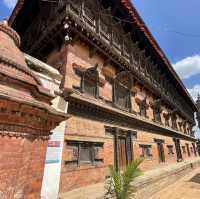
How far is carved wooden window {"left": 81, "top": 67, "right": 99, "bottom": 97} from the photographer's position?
25.8ft

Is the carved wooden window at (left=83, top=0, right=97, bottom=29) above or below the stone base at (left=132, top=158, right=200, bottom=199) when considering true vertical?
above

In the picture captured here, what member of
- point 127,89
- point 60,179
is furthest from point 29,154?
point 127,89

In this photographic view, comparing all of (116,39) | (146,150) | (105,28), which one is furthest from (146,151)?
(105,28)

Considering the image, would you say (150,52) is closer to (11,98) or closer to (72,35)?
(72,35)

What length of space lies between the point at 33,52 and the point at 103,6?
5723 millimetres

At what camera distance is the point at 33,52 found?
935 cm

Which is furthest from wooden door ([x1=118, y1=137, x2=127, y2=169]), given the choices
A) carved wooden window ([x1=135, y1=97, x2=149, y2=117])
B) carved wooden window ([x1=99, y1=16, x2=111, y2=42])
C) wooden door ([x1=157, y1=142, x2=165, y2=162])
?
carved wooden window ([x1=99, y1=16, x2=111, y2=42])

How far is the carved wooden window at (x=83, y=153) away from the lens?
6236 mm

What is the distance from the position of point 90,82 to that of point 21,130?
5.60m

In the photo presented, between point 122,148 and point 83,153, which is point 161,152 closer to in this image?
point 122,148

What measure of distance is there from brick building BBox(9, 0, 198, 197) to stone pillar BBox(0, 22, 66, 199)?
262cm

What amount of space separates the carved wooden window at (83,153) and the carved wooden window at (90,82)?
2469 millimetres

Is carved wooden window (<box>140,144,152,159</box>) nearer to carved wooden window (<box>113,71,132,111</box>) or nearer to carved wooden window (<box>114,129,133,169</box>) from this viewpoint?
carved wooden window (<box>114,129,133,169</box>)

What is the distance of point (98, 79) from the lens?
866 centimetres
